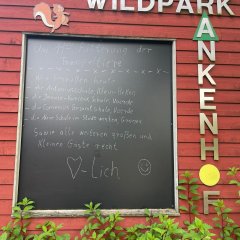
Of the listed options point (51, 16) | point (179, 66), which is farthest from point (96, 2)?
point (179, 66)

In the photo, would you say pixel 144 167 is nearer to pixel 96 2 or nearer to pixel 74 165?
pixel 74 165

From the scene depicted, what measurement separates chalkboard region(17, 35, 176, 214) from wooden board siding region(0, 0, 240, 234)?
104 millimetres

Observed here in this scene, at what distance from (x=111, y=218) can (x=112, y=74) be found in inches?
60.6

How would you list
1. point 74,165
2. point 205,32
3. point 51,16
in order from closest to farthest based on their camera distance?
1. point 74,165
2. point 51,16
3. point 205,32

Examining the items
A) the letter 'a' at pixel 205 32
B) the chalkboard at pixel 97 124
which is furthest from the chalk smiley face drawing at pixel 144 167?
the letter 'a' at pixel 205 32

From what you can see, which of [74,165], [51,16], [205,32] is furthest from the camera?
[205,32]

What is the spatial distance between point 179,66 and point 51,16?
1.54m

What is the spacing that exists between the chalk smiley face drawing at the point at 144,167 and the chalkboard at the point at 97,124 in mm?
11

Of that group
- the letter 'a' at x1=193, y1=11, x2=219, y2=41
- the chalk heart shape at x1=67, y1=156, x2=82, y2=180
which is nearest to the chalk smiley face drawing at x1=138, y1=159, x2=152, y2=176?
the chalk heart shape at x1=67, y1=156, x2=82, y2=180

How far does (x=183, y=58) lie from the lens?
3383 millimetres

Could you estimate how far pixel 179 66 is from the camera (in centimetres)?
337

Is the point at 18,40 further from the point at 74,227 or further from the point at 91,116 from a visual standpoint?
the point at 74,227

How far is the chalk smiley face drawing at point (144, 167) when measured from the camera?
324 centimetres

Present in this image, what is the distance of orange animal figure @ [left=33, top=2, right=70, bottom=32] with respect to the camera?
3305 millimetres
